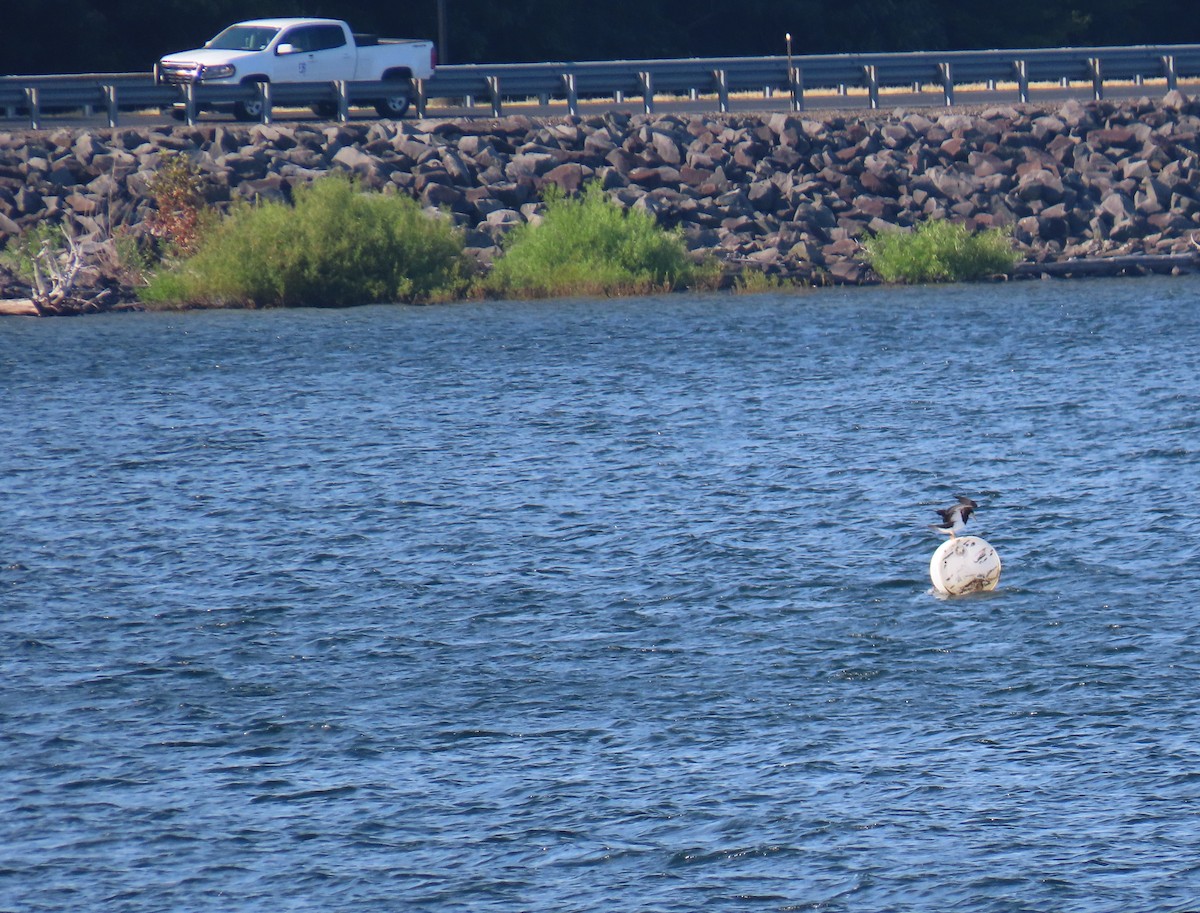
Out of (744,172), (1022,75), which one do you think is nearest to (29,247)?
(744,172)

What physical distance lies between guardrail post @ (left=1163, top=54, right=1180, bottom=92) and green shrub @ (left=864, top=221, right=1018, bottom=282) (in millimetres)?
7367

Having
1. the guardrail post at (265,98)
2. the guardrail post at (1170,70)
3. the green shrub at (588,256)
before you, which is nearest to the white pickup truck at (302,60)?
the guardrail post at (265,98)

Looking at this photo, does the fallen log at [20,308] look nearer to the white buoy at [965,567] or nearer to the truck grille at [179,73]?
the truck grille at [179,73]

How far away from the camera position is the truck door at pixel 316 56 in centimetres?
3869

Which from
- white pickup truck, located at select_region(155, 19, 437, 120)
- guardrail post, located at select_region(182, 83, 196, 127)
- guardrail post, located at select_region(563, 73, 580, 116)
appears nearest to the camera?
guardrail post, located at select_region(182, 83, 196, 127)

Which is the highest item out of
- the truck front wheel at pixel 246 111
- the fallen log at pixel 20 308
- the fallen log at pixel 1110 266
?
the truck front wheel at pixel 246 111

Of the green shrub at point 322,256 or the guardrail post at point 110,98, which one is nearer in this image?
the green shrub at point 322,256

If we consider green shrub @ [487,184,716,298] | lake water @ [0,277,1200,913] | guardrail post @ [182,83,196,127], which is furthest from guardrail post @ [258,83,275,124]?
lake water @ [0,277,1200,913]

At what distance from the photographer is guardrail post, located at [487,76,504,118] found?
37625 millimetres

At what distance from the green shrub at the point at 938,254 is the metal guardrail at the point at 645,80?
437 cm

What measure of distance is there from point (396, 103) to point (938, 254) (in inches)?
420

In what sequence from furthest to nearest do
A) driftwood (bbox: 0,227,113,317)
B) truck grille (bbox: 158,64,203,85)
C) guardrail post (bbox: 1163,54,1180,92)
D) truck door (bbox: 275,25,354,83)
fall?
guardrail post (bbox: 1163,54,1180,92), truck door (bbox: 275,25,354,83), truck grille (bbox: 158,64,203,85), driftwood (bbox: 0,227,113,317)

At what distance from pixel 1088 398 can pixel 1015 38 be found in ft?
137

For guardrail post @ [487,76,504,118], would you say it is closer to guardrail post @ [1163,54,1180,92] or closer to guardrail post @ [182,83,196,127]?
guardrail post @ [182,83,196,127]
